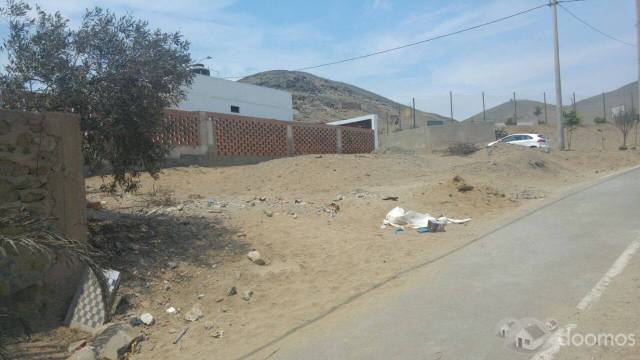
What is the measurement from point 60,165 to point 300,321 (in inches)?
137

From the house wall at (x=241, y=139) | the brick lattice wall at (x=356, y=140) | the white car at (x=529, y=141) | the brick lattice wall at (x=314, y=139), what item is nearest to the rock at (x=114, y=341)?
the house wall at (x=241, y=139)

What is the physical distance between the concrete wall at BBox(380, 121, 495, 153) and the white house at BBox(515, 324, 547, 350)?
26299 mm

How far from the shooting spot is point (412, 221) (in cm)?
1067

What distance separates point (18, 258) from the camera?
17.8 feet

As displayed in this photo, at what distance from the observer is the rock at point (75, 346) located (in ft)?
17.0

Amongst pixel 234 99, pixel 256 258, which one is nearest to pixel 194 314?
pixel 256 258

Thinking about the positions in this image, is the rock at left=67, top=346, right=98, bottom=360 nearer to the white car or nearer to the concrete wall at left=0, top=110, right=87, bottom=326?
the concrete wall at left=0, top=110, right=87, bottom=326

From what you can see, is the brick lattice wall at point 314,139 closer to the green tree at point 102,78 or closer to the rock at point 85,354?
the green tree at point 102,78

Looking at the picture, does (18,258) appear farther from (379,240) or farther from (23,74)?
(379,240)

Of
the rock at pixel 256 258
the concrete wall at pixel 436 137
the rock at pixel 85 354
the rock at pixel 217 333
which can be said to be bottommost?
the rock at pixel 217 333

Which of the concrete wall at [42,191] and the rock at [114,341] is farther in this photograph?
the concrete wall at [42,191]

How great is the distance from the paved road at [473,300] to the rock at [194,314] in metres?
1.44

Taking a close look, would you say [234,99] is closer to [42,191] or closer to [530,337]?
[42,191]

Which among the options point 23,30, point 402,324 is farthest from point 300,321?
point 23,30
